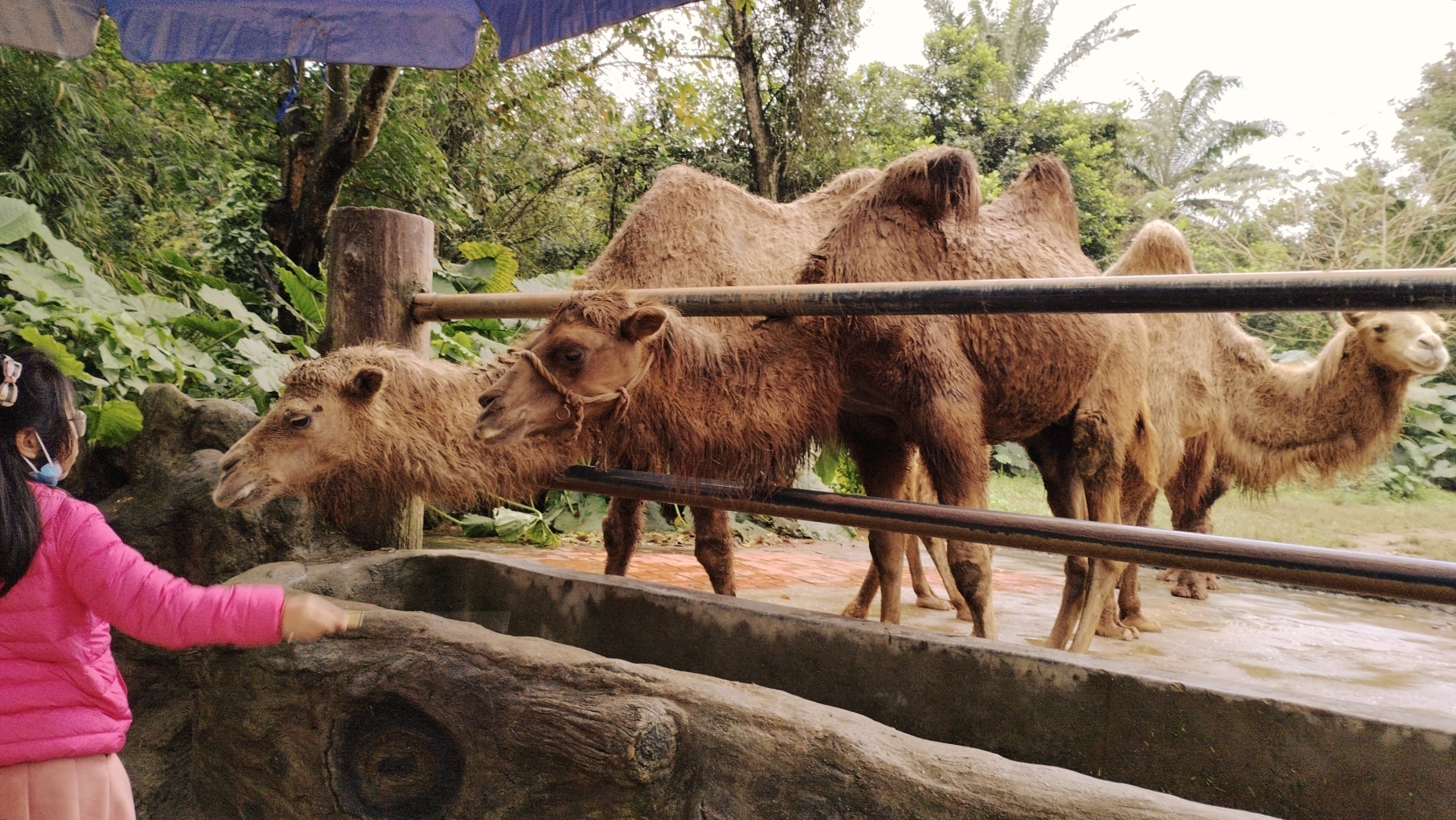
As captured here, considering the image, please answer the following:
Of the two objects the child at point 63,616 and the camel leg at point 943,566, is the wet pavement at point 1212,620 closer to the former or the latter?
the camel leg at point 943,566

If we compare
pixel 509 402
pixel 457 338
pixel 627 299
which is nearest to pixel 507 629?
pixel 509 402

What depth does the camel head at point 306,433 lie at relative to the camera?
241 centimetres

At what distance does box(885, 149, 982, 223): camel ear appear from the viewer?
2.94 metres

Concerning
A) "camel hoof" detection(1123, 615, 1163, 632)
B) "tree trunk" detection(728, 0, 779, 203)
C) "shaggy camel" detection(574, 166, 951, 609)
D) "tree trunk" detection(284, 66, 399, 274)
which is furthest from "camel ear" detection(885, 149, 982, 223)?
"tree trunk" detection(728, 0, 779, 203)

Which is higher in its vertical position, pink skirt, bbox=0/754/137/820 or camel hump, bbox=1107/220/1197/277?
camel hump, bbox=1107/220/1197/277

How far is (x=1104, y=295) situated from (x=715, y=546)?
182 cm

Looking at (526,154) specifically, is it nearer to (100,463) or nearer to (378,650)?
(100,463)

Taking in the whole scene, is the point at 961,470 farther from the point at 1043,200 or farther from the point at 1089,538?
the point at 1043,200

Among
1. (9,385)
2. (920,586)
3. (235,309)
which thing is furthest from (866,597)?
(235,309)

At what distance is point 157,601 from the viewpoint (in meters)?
1.50

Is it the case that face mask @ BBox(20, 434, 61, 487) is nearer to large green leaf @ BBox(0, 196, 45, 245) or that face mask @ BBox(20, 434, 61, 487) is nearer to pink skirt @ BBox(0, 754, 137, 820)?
pink skirt @ BBox(0, 754, 137, 820)

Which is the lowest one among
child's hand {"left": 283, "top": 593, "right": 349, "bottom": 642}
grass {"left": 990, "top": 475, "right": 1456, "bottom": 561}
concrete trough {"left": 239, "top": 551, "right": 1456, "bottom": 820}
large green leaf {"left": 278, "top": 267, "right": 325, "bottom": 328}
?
grass {"left": 990, "top": 475, "right": 1456, "bottom": 561}

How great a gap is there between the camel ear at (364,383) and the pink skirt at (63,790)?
3.91 feet

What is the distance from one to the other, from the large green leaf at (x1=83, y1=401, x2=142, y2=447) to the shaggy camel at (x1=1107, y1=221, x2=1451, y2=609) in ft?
14.8
